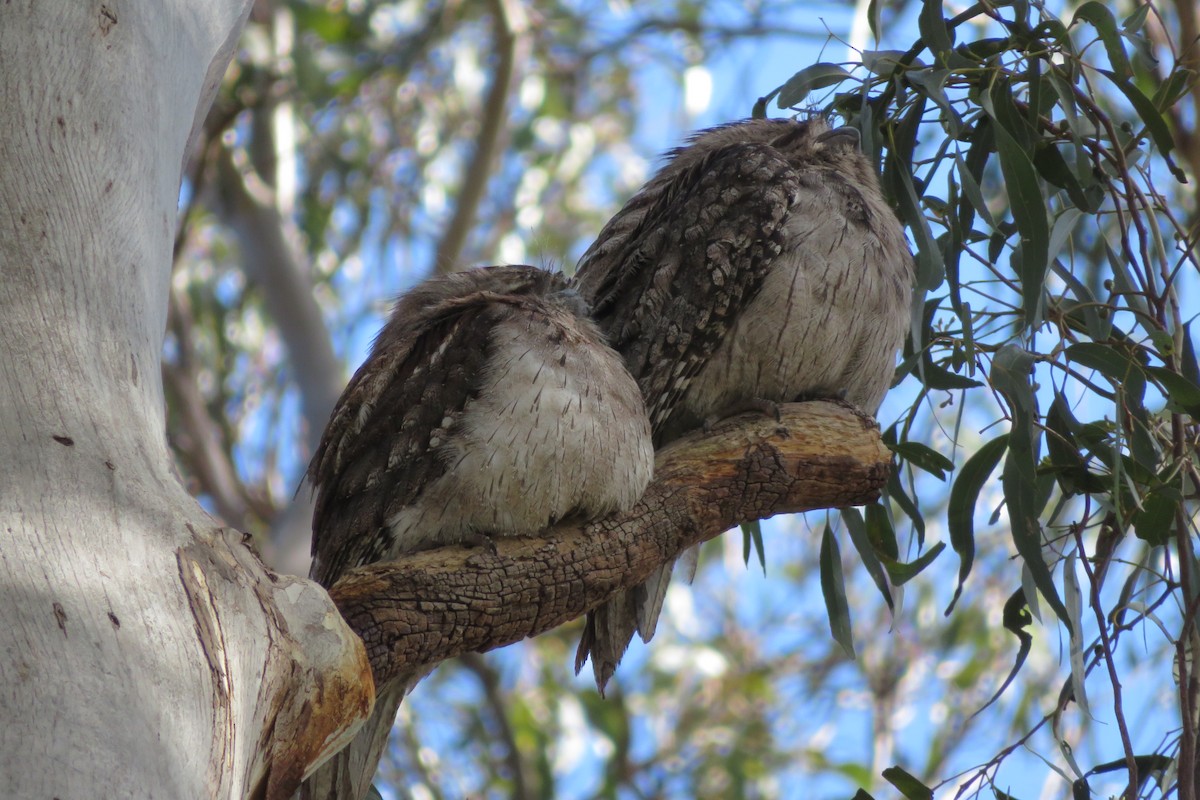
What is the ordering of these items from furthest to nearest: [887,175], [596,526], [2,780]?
[887,175]
[596,526]
[2,780]

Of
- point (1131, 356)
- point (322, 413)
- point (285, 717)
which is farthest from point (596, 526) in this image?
point (322, 413)

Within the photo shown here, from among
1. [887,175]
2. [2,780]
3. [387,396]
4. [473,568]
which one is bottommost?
[2,780]

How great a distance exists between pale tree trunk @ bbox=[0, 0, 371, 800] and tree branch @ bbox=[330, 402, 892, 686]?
0.94 feet

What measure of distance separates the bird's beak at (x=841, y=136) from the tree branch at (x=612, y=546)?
2.69 ft

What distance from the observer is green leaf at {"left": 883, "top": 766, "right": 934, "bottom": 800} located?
111 inches

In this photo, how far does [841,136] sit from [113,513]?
93.4 inches

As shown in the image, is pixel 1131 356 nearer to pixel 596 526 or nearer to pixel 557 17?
pixel 596 526

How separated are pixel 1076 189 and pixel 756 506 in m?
1.05

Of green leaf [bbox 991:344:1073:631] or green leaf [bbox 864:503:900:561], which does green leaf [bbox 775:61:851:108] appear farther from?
green leaf [bbox 864:503:900:561]

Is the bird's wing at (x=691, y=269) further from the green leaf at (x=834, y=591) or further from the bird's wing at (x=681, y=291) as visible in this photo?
the green leaf at (x=834, y=591)

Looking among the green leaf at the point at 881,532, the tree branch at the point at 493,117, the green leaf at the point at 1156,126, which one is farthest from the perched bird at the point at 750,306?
the tree branch at the point at 493,117

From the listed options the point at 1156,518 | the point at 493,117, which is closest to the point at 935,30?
the point at 1156,518

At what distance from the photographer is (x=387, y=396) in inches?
114

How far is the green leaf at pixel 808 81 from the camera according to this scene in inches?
130
